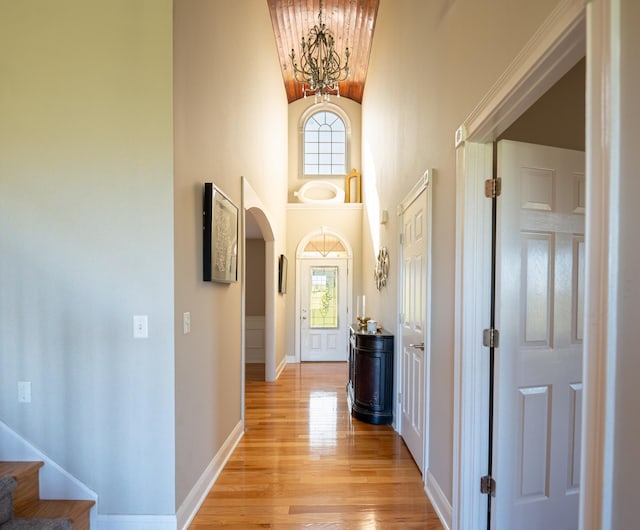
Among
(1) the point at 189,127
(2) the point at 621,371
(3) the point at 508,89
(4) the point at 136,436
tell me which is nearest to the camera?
(2) the point at 621,371

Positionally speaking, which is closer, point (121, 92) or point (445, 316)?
point (121, 92)

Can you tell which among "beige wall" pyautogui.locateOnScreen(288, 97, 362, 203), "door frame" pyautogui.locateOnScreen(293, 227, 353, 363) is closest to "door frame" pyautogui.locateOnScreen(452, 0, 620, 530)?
"door frame" pyautogui.locateOnScreen(293, 227, 353, 363)

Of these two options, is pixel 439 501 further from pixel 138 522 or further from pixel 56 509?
pixel 56 509

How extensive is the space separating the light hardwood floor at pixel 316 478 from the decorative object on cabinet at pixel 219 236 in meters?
1.44

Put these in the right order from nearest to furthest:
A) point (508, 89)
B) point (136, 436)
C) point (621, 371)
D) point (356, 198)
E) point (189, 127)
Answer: point (621, 371)
point (508, 89)
point (136, 436)
point (189, 127)
point (356, 198)

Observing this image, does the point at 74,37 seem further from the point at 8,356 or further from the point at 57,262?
the point at 8,356

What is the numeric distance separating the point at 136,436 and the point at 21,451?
0.63 meters

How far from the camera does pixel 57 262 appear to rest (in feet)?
6.90

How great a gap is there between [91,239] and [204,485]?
1.71 metres

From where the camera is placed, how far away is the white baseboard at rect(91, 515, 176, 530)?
2.06 metres

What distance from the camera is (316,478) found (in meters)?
2.77

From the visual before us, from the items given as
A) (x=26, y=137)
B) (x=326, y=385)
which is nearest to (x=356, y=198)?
(x=326, y=385)

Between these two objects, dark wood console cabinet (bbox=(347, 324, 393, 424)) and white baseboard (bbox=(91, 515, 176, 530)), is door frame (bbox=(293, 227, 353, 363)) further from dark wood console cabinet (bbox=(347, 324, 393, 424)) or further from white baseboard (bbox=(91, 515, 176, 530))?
white baseboard (bbox=(91, 515, 176, 530))

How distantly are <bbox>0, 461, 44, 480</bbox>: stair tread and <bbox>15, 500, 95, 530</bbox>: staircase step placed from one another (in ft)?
0.59
